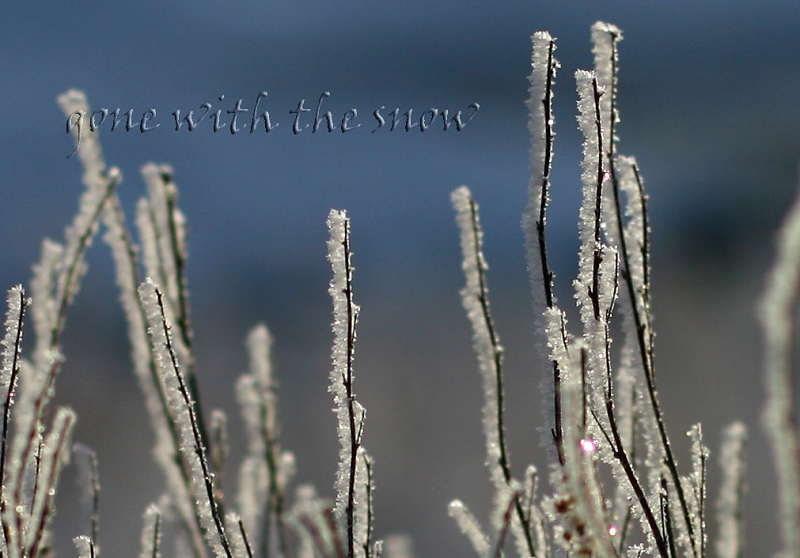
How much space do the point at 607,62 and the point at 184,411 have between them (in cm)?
75

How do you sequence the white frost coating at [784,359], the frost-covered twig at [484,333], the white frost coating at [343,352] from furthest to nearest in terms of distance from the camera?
the frost-covered twig at [484,333]
the white frost coating at [343,352]
the white frost coating at [784,359]

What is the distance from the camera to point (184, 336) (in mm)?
1126

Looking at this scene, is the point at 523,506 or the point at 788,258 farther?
the point at 523,506

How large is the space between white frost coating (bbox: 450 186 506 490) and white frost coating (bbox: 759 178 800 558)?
0.51m

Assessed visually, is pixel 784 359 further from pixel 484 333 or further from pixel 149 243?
pixel 149 243

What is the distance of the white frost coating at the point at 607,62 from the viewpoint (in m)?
0.94

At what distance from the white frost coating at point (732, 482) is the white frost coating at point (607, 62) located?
1.40ft

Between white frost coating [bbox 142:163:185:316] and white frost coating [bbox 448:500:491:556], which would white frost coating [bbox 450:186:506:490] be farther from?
white frost coating [bbox 142:163:185:316]

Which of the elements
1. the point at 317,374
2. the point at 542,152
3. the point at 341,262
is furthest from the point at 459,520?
the point at 317,374

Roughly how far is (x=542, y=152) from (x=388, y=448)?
661 centimetres

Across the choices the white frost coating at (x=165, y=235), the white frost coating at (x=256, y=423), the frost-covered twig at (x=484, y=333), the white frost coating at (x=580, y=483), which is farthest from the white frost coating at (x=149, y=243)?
the white frost coating at (x=580, y=483)

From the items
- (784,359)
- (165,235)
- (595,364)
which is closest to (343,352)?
(595,364)

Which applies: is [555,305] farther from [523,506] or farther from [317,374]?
[317,374]

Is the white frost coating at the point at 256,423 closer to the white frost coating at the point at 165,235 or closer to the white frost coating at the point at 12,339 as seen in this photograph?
the white frost coating at the point at 165,235
